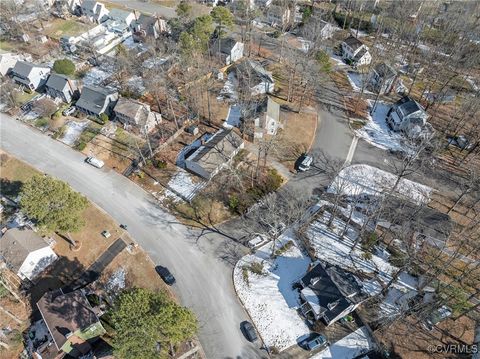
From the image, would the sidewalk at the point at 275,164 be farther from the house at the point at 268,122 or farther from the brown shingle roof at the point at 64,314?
the brown shingle roof at the point at 64,314

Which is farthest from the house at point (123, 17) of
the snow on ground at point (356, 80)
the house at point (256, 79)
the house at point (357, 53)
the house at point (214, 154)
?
the snow on ground at point (356, 80)

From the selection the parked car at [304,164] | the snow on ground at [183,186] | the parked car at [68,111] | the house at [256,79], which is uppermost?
the house at [256,79]

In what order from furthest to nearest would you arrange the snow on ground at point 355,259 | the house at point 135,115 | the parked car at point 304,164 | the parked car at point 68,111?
the parked car at point 68,111
the house at point 135,115
the parked car at point 304,164
the snow on ground at point 355,259

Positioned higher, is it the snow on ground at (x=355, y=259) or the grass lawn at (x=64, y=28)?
the grass lawn at (x=64, y=28)

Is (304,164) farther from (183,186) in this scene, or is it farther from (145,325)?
(145,325)

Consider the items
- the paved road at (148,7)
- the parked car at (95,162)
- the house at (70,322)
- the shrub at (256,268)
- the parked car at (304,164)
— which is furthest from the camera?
the paved road at (148,7)

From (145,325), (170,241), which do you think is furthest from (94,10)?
(145,325)

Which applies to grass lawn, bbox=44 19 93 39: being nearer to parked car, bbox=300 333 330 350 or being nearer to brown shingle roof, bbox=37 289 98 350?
brown shingle roof, bbox=37 289 98 350
